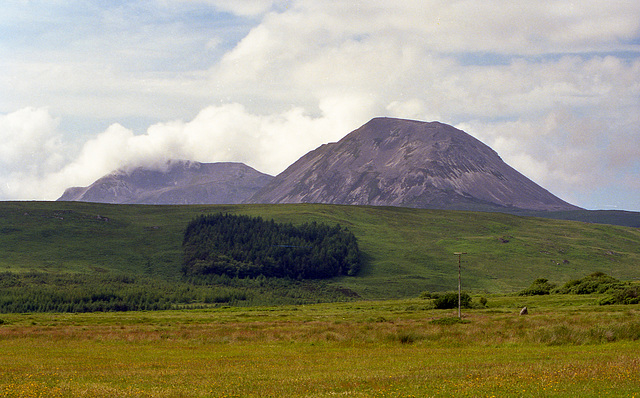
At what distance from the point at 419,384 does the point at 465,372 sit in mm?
→ 4796

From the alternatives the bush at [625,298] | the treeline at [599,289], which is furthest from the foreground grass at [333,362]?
the treeline at [599,289]

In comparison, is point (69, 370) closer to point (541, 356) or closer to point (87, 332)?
point (541, 356)

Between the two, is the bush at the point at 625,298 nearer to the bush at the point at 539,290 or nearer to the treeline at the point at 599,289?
the treeline at the point at 599,289

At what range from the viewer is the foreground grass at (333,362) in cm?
3020

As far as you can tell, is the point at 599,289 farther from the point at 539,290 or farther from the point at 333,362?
the point at 333,362

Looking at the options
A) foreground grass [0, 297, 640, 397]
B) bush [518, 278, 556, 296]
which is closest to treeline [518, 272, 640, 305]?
bush [518, 278, 556, 296]

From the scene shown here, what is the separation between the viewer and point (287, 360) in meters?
46.3

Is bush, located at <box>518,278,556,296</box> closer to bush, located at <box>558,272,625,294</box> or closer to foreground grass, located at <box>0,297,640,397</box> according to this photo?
bush, located at <box>558,272,625,294</box>

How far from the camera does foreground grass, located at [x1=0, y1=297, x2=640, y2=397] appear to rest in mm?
30203

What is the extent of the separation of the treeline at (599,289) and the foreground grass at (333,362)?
2342 centimetres

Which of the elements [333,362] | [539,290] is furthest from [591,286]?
[333,362]

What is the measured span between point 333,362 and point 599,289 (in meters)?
91.8

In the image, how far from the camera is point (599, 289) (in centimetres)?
12012

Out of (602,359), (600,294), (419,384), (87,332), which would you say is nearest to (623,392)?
(419,384)
